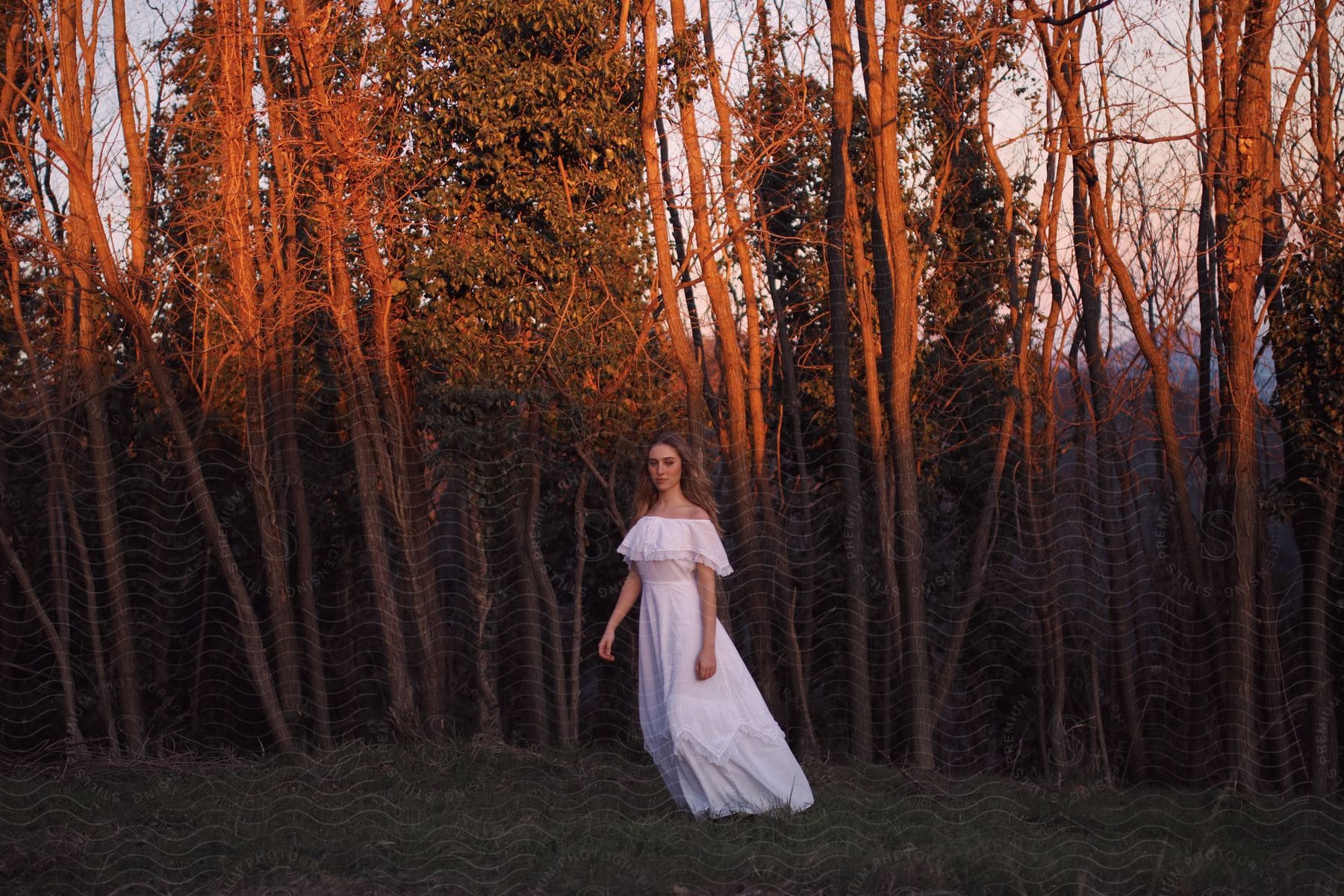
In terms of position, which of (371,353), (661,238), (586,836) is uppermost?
(661,238)

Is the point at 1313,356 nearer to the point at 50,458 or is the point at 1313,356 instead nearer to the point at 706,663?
the point at 706,663

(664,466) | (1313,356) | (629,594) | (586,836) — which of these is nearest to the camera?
(586,836)

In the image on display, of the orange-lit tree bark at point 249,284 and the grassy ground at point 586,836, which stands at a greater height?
the orange-lit tree bark at point 249,284

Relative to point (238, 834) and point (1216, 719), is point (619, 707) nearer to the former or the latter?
point (1216, 719)

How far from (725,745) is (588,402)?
336 cm

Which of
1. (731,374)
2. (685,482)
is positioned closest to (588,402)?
(731,374)

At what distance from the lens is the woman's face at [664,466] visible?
4770 millimetres

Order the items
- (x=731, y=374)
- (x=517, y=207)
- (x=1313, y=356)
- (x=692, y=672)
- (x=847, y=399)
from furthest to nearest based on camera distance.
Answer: (x=517, y=207) → (x=731, y=374) → (x=847, y=399) → (x=1313, y=356) → (x=692, y=672)

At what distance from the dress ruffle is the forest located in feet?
7.73

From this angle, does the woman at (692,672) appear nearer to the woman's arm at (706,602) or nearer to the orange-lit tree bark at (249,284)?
the woman's arm at (706,602)

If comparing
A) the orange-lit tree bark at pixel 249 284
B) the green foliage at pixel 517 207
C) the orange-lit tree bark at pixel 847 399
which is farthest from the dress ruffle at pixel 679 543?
the orange-lit tree bark at pixel 249 284

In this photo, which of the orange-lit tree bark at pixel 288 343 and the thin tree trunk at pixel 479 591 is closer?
the orange-lit tree bark at pixel 288 343

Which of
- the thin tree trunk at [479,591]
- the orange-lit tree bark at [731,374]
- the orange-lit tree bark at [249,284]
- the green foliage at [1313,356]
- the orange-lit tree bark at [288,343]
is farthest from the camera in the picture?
the thin tree trunk at [479,591]

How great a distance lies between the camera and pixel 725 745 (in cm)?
448
